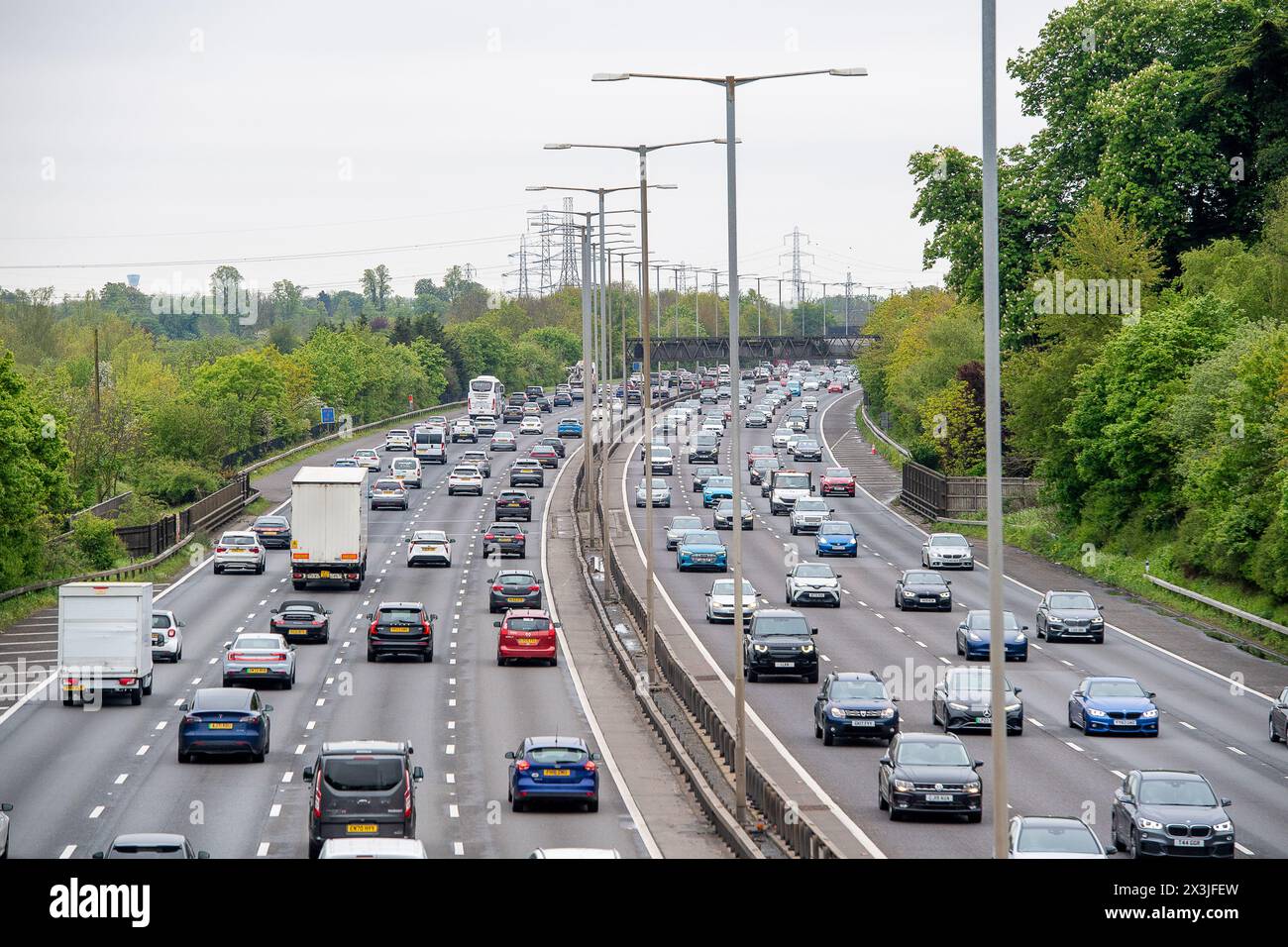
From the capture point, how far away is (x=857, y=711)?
129 ft

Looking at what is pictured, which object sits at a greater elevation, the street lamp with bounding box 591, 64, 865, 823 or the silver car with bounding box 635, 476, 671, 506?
the street lamp with bounding box 591, 64, 865, 823

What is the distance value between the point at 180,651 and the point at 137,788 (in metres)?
17.8

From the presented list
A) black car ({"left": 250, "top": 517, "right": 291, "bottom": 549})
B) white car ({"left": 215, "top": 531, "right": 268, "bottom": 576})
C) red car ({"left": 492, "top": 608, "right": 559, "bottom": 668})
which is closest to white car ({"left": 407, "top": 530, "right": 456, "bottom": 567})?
white car ({"left": 215, "top": 531, "right": 268, "bottom": 576})

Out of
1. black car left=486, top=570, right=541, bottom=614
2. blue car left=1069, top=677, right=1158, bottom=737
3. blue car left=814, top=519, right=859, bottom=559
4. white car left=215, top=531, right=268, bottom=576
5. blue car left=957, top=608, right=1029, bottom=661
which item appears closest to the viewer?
blue car left=1069, top=677, right=1158, bottom=737

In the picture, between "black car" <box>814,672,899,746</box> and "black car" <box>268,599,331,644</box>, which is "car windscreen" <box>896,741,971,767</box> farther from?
"black car" <box>268,599,331,644</box>

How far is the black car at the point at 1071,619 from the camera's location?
55.0 metres

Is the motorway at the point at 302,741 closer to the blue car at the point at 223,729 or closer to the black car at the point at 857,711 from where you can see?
the blue car at the point at 223,729

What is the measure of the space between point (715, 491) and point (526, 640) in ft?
140

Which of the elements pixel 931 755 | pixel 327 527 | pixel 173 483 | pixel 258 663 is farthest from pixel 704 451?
pixel 931 755

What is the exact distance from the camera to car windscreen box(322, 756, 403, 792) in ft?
93.8

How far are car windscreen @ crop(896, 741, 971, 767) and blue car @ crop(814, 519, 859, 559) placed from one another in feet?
141

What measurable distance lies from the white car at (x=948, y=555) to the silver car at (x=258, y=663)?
30.8 m

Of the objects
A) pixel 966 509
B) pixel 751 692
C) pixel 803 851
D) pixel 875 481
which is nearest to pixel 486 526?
pixel 966 509

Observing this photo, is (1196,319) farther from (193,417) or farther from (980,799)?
(193,417)
